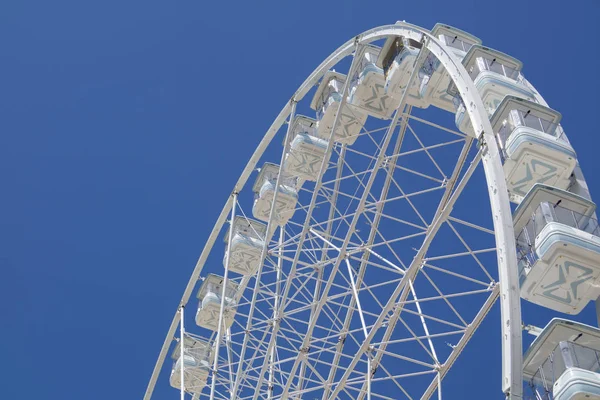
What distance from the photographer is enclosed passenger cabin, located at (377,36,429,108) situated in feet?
61.6

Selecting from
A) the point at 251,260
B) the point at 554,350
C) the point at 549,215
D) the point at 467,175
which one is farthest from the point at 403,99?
the point at 251,260

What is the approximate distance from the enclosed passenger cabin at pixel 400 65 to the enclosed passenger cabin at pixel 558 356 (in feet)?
24.1

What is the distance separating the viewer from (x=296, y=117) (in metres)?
23.8

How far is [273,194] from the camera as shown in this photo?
24.7m

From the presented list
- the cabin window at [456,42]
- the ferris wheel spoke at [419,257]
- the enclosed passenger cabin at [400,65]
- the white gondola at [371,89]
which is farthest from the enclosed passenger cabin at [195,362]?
the cabin window at [456,42]

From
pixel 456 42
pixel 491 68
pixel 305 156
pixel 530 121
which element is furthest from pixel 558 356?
pixel 305 156

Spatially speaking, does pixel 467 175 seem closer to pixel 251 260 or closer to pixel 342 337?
pixel 342 337

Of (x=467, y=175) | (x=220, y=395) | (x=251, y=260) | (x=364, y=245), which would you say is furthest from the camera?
(x=251, y=260)

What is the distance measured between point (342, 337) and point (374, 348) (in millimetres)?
2860

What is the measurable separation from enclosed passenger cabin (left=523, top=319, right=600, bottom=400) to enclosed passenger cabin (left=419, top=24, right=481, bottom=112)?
688cm

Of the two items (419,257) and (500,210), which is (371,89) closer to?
(419,257)

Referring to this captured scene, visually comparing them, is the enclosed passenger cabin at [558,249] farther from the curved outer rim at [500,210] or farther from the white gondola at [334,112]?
the white gondola at [334,112]

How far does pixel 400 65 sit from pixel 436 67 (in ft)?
4.98

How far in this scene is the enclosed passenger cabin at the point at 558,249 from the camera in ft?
41.2
